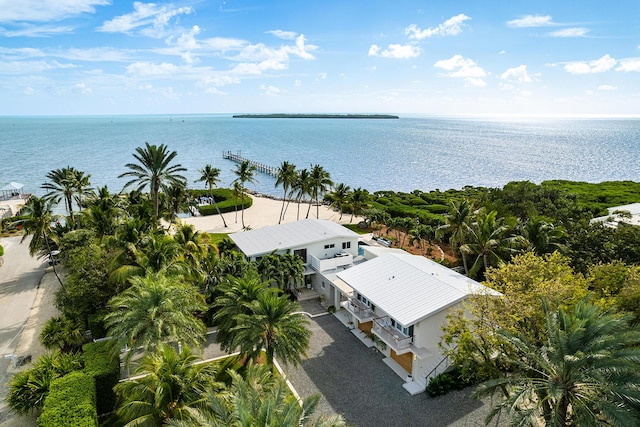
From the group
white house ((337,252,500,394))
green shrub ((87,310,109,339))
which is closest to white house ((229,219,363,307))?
white house ((337,252,500,394))

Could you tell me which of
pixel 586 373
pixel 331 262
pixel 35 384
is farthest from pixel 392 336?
pixel 35 384

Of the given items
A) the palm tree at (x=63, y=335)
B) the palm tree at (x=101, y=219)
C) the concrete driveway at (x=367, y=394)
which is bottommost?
the concrete driveway at (x=367, y=394)

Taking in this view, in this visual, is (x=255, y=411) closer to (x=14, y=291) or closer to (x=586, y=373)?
(x=586, y=373)

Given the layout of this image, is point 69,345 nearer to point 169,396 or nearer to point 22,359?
point 22,359

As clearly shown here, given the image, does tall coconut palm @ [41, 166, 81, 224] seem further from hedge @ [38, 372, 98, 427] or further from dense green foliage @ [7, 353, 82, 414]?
hedge @ [38, 372, 98, 427]

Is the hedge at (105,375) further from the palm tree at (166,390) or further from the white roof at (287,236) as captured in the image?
the white roof at (287,236)

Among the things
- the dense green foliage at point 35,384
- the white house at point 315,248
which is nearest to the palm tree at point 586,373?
the white house at point 315,248
